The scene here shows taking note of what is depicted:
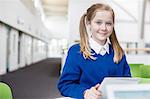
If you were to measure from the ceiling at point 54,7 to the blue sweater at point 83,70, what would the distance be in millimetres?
21685

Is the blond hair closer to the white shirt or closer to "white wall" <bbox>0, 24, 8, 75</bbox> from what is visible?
the white shirt

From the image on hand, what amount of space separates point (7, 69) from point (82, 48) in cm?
988

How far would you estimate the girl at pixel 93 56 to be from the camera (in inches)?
44.4

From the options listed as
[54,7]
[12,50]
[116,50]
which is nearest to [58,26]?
[54,7]

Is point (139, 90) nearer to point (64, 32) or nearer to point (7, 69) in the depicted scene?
point (7, 69)

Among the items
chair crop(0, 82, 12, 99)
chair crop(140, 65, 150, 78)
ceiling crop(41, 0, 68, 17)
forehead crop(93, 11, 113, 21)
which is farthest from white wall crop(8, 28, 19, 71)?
ceiling crop(41, 0, 68, 17)

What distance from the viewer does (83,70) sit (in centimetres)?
122

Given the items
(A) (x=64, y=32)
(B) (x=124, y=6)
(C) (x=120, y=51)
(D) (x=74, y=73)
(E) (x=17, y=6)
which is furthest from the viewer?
A: (A) (x=64, y=32)

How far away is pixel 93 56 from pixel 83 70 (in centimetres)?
8

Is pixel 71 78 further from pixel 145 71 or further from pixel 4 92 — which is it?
pixel 145 71

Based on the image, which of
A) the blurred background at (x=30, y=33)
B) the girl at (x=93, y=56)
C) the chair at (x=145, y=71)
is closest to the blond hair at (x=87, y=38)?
the girl at (x=93, y=56)

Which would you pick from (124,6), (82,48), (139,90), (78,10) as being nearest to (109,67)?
(82,48)

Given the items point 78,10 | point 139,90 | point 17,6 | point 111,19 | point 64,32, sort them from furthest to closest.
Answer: point 64,32 → point 17,6 → point 78,10 → point 111,19 → point 139,90

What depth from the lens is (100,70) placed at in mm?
1228
